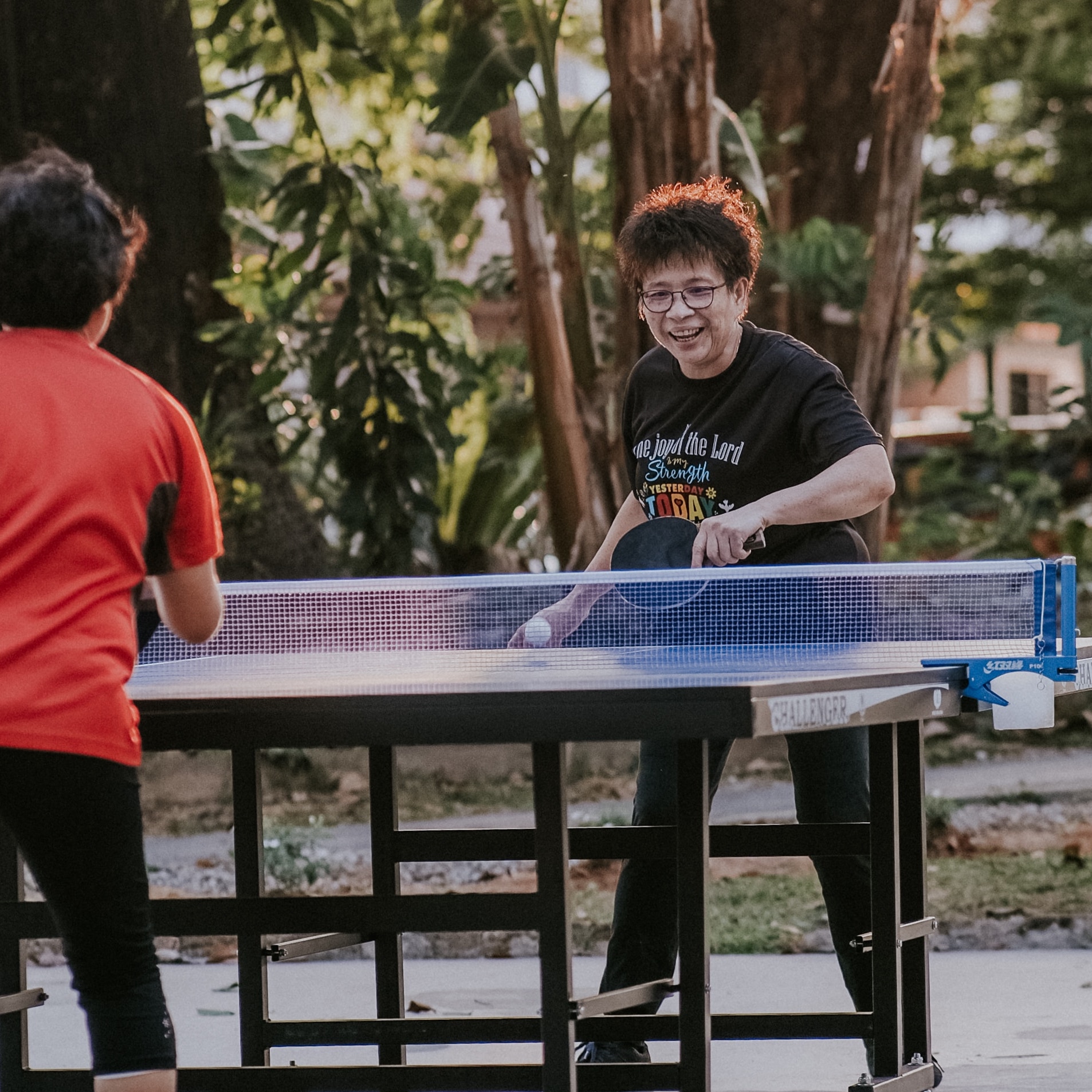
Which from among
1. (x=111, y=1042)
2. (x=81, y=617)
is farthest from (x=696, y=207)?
(x=111, y=1042)

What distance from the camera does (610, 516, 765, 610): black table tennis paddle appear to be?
3660mm

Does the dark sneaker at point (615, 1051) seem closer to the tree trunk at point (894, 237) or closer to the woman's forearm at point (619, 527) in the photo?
the woman's forearm at point (619, 527)

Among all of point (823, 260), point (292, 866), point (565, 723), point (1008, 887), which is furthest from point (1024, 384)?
point (565, 723)

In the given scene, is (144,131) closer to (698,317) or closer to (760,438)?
(698,317)

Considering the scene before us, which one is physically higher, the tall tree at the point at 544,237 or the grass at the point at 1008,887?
the tall tree at the point at 544,237

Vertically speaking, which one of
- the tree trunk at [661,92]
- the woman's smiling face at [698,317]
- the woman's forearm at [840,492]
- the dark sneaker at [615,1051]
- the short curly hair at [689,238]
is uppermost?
the tree trunk at [661,92]

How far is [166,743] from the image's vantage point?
9.95 ft

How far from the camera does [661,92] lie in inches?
307

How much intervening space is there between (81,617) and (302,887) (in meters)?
4.39

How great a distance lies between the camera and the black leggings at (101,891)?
101 inches

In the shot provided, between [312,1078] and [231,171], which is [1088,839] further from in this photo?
[231,171]

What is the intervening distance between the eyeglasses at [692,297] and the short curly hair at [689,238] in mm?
51

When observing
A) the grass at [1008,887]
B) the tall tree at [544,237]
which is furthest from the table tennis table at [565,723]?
the tall tree at [544,237]

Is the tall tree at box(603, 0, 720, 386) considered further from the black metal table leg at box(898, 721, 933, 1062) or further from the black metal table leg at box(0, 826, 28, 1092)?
the black metal table leg at box(0, 826, 28, 1092)
